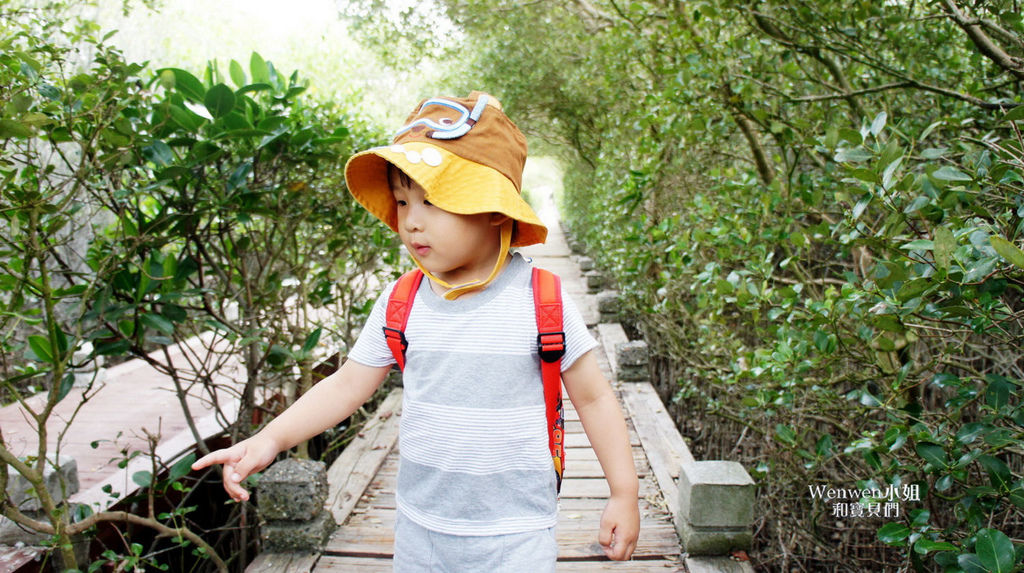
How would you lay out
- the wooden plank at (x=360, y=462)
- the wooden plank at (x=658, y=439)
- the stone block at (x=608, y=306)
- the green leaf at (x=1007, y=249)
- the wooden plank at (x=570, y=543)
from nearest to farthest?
the green leaf at (x=1007, y=249), the wooden plank at (x=570, y=543), the wooden plank at (x=360, y=462), the wooden plank at (x=658, y=439), the stone block at (x=608, y=306)

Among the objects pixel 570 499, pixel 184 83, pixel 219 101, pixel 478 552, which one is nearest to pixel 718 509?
pixel 570 499

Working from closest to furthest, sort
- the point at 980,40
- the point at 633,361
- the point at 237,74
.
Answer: the point at 980,40, the point at 237,74, the point at 633,361

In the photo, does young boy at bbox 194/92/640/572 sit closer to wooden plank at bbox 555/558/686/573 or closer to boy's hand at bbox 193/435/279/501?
boy's hand at bbox 193/435/279/501

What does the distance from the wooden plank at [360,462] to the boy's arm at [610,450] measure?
6.11ft

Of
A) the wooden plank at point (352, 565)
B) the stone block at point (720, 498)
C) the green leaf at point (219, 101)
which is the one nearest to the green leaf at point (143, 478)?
the wooden plank at point (352, 565)

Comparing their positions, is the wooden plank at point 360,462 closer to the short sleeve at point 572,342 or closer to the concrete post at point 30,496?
the concrete post at point 30,496

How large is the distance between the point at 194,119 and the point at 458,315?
1.66m

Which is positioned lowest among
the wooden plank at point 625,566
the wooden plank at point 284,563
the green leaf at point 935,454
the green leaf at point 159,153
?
the wooden plank at point 625,566

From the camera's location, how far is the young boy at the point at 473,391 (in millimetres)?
1546

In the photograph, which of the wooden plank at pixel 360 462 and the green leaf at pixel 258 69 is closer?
the green leaf at pixel 258 69

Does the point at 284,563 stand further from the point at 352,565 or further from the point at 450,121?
the point at 450,121

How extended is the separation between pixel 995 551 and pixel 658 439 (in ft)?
8.72

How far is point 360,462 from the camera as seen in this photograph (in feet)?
11.9

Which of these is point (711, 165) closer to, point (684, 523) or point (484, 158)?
point (684, 523)
